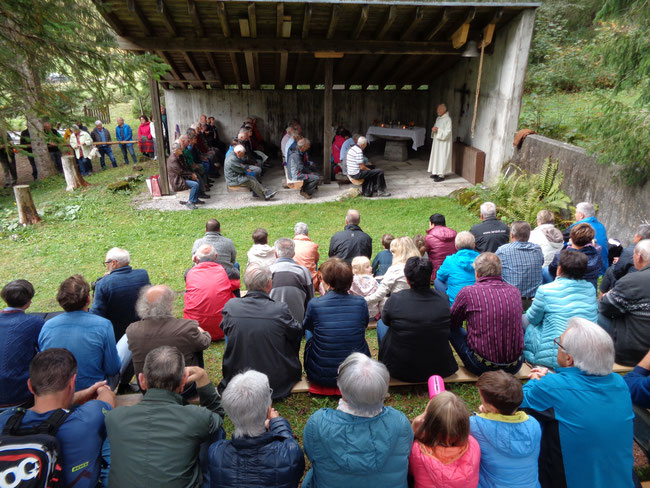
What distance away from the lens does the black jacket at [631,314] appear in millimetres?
3543

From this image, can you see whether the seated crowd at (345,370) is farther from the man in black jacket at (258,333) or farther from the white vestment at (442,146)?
the white vestment at (442,146)

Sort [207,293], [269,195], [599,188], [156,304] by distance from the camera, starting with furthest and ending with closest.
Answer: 1. [269,195]
2. [599,188]
3. [207,293]
4. [156,304]

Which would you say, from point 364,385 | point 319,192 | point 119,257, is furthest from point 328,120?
point 364,385

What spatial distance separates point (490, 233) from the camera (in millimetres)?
5566

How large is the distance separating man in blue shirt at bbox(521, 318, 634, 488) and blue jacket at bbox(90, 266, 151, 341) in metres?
3.52

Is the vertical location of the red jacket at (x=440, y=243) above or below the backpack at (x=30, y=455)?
below

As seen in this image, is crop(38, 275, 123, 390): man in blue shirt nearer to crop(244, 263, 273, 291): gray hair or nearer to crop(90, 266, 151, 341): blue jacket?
crop(90, 266, 151, 341): blue jacket

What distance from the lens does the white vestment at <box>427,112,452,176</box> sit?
11203 millimetres

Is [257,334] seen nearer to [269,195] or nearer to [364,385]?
[364,385]

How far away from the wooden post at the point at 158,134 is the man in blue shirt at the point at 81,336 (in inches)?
271

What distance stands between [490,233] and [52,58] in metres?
4.87

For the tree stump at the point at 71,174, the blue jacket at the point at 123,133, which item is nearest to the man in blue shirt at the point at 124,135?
the blue jacket at the point at 123,133

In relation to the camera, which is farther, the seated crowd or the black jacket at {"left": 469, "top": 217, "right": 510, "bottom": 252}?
the black jacket at {"left": 469, "top": 217, "right": 510, "bottom": 252}

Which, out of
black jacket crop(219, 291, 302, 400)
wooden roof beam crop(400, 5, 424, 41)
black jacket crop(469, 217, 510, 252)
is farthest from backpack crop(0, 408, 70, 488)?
wooden roof beam crop(400, 5, 424, 41)
